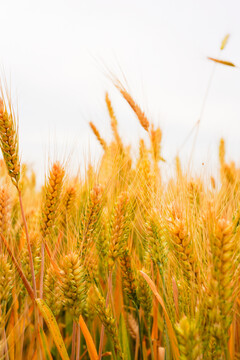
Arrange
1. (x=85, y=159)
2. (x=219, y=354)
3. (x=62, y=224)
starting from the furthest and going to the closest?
(x=62, y=224) < (x=85, y=159) < (x=219, y=354)

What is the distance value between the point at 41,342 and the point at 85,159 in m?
0.64

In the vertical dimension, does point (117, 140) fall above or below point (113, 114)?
below

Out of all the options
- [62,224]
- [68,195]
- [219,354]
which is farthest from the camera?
[62,224]

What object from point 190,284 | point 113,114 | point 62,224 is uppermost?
point 113,114

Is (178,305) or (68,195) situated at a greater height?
(68,195)

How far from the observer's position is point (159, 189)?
1.26m

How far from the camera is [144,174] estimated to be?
4.66 ft

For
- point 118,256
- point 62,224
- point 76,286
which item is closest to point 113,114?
point 62,224

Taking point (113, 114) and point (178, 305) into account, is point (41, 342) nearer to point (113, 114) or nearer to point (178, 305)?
point (178, 305)

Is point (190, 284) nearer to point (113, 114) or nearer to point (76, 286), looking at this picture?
point (76, 286)

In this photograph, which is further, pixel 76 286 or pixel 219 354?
pixel 76 286

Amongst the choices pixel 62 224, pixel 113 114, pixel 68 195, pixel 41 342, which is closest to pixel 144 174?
pixel 68 195

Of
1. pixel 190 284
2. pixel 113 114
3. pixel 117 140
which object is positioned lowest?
pixel 190 284

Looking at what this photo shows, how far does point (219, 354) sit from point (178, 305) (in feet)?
0.77
